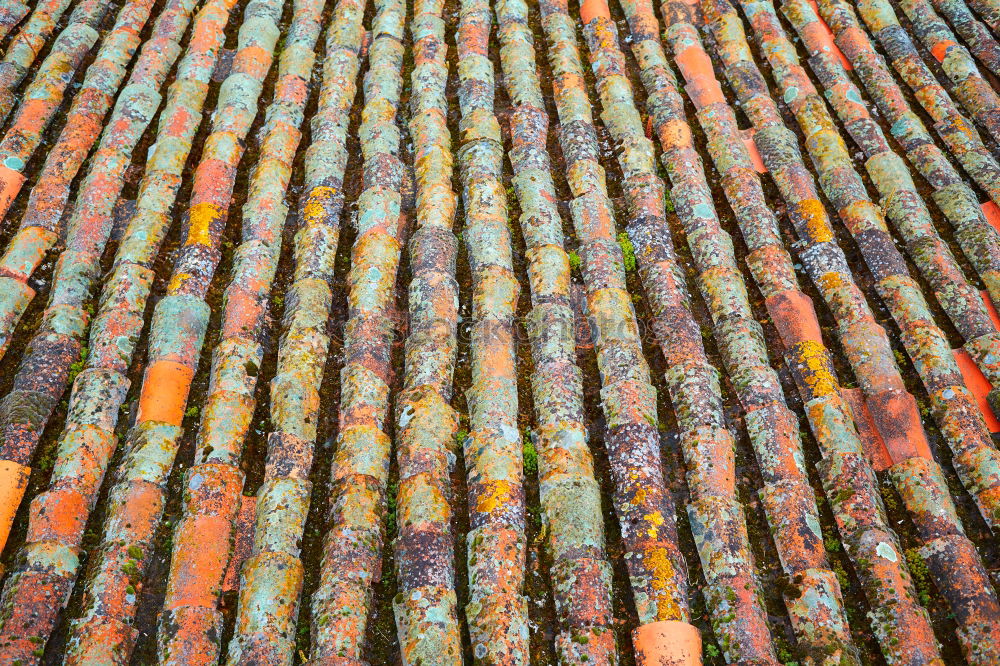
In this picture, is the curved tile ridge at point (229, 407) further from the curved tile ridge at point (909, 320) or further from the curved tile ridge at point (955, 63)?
the curved tile ridge at point (955, 63)

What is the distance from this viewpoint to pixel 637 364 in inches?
133

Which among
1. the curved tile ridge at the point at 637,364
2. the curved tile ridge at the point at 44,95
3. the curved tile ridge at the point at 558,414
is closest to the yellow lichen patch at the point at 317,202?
the curved tile ridge at the point at 558,414

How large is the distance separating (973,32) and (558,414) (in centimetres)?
382

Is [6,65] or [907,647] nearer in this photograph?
[907,647]

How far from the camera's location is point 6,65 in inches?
179

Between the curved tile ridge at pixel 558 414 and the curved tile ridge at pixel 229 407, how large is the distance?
1.23 metres

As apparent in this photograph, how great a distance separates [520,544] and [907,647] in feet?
4.49

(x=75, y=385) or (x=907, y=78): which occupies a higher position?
(x=907, y=78)

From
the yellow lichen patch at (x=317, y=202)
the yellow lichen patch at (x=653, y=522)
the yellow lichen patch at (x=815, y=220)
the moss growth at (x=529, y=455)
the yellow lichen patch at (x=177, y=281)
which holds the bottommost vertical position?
the yellow lichen patch at (x=653, y=522)

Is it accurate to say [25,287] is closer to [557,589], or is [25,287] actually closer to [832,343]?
[557,589]

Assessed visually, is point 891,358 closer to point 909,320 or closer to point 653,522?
point 909,320

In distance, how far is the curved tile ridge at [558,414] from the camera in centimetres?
274

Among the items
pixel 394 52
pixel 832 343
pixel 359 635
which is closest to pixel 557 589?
pixel 359 635

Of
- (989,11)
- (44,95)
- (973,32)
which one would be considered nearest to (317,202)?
(44,95)
